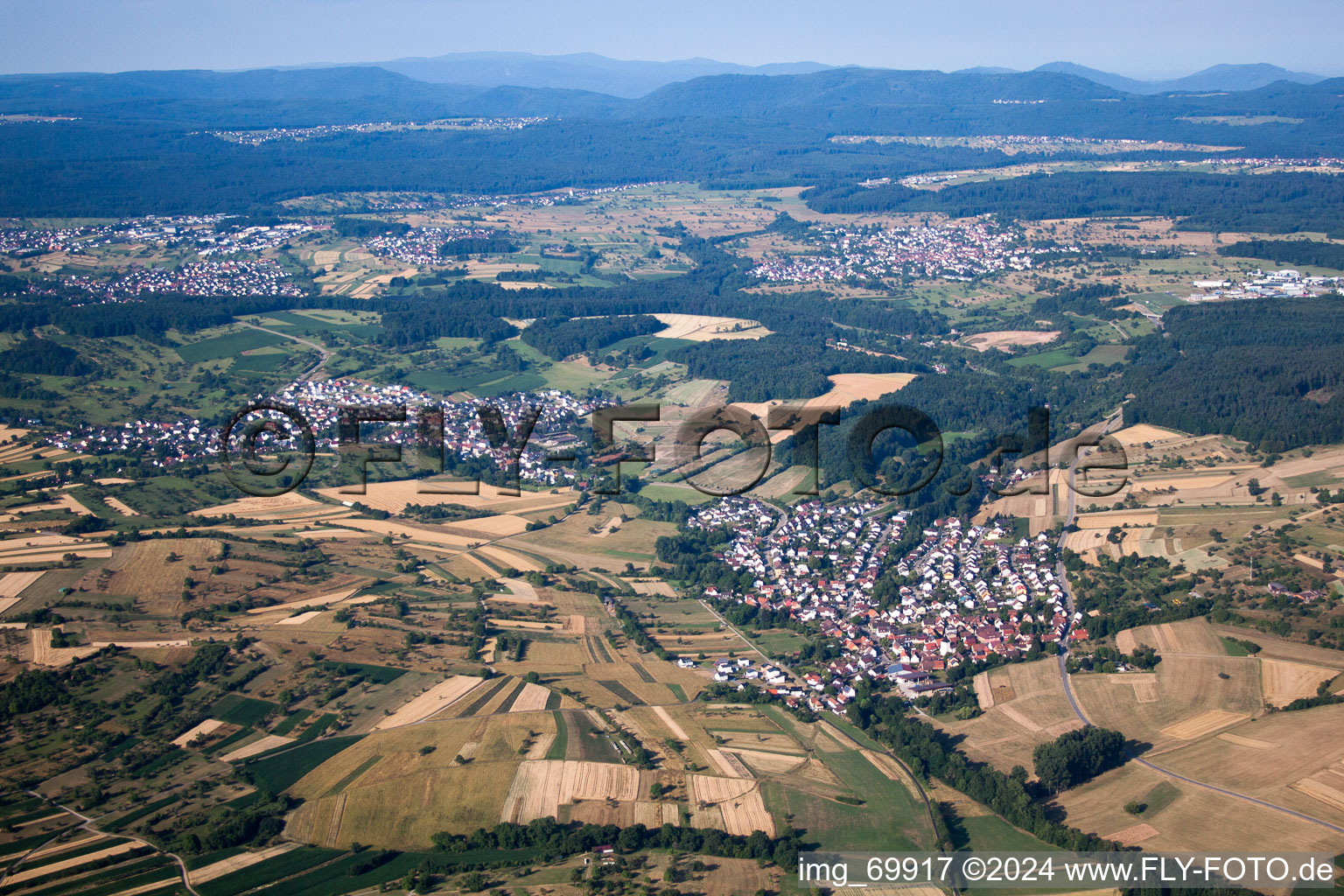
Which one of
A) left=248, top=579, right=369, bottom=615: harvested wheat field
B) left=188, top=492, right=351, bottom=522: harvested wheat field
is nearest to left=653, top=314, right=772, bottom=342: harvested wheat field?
left=188, top=492, right=351, bottom=522: harvested wheat field

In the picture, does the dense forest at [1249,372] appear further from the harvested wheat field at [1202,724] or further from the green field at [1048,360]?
the harvested wheat field at [1202,724]

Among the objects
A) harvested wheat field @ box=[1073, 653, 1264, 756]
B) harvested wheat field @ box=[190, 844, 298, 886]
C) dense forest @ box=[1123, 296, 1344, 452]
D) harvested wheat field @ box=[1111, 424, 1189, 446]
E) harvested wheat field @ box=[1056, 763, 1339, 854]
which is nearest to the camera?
harvested wheat field @ box=[190, 844, 298, 886]

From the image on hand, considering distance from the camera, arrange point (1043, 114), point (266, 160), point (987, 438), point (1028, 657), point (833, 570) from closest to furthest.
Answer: point (1028, 657) < point (833, 570) < point (987, 438) < point (266, 160) < point (1043, 114)

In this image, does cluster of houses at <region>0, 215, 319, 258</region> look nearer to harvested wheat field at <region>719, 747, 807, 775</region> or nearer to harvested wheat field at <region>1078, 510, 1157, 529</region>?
harvested wheat field at <region>1078, 510, 1157, 529</region>

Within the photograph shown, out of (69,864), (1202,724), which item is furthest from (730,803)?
(69,864)

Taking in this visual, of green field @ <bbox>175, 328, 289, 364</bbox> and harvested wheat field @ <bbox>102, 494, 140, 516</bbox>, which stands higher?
green field @ <bbox>175, 328, 289, 364</bbox>

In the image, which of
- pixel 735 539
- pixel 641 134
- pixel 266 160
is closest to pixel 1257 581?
pixel 735 539

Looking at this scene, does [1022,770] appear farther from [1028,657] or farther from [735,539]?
[735,539]
